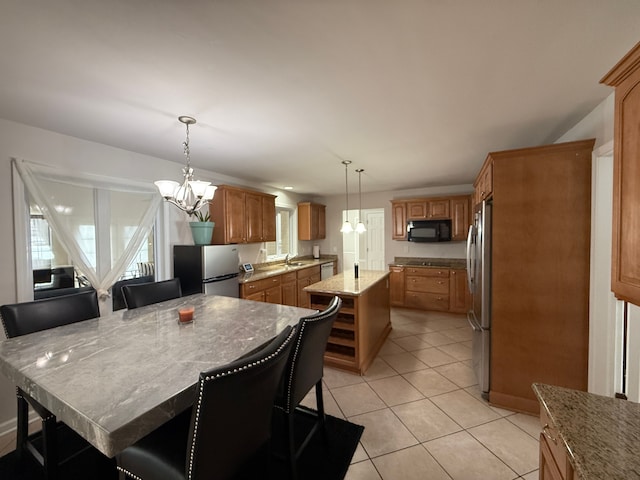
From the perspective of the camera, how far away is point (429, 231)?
16.4 ft

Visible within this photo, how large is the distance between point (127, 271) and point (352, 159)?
2925 mm

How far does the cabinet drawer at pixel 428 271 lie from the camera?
479 cm

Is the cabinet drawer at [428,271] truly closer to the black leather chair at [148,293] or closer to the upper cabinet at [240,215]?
the upper cabinet at [240,215]

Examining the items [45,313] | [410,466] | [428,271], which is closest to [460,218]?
[428,271]

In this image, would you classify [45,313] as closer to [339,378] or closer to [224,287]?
[224,287]

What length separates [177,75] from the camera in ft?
4.87

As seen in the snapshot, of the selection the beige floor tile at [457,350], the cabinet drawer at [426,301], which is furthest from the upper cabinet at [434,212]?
the beige floor tile at [457,350]

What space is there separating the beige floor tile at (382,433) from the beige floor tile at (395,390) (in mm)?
166

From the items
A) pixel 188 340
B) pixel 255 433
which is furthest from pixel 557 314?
pixel 188 340

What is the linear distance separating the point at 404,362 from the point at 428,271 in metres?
2.32

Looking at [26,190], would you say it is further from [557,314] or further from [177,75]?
[557,314]

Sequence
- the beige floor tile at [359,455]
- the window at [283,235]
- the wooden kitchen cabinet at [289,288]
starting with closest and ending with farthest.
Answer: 1. the beige floor tile at [359,455]
2. the wooden kitchen cabinet at [289,288]
3. the window at [283,235]

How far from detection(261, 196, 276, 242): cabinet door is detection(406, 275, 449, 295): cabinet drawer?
9.00 feet

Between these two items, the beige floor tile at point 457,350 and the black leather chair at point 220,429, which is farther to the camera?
the beige floor tile at point 457,350
